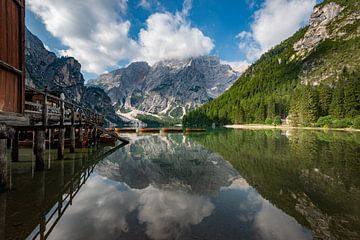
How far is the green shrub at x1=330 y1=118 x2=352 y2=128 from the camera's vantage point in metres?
80.9

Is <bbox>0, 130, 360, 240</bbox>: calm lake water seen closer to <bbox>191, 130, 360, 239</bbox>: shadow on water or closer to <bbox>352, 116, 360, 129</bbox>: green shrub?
<bbox>191, 130, 360, 239</bbox>: shadow on water

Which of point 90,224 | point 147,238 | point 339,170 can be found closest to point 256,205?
point 147,238

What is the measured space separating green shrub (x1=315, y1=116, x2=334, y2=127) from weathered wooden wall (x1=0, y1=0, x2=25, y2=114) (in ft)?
321

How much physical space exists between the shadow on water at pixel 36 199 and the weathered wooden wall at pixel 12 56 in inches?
162

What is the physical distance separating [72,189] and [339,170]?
1717 centimetres

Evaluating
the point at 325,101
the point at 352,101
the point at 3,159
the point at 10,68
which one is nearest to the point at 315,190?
the point at 3,159

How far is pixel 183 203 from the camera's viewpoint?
10.8 metres

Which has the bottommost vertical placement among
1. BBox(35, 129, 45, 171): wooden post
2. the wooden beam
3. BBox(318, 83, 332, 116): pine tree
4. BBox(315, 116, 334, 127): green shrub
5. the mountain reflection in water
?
the mountain reflection in water

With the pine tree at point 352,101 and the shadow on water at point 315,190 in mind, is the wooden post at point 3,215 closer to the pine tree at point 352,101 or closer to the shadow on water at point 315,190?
the shadow on water at point 315,190

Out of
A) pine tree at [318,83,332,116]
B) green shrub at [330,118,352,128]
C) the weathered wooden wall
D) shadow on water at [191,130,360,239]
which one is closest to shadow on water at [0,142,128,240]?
the weathered wooden wall

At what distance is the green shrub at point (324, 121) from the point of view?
89463 millimetres

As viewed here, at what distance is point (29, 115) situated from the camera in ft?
50.8

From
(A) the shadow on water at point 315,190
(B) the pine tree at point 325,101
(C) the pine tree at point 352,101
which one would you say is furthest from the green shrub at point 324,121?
(A) the shadow on water at point 315,190

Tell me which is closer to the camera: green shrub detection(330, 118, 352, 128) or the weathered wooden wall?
the weathered wooden wall
